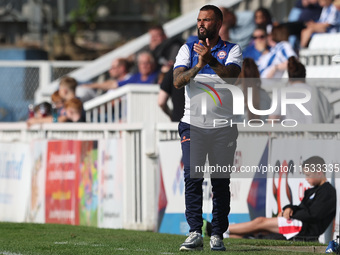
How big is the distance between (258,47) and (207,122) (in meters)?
8.29

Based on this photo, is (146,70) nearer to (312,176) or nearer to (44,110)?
(44,110)

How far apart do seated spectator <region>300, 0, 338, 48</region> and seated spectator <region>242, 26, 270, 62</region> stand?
69 cm

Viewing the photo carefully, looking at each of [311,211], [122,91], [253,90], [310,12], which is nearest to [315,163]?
[311,211]

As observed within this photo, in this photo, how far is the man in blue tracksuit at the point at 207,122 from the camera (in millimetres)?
9359

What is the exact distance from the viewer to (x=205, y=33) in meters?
9.32

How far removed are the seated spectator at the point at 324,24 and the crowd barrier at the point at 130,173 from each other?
17.2 ft

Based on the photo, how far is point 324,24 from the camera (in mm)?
17609

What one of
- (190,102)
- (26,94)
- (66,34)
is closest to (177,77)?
(190,102)

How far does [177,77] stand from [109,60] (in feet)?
39.9

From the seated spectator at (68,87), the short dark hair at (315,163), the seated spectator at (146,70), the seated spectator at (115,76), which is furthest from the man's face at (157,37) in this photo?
the short dark hair at (315,163)

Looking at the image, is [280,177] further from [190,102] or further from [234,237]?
[190,102]

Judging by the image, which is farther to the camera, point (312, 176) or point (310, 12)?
point (310, 12)

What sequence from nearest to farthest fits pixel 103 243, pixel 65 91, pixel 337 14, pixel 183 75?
pixel 183 75
pixel 103 243
pixel 65 91
pixel 337 14

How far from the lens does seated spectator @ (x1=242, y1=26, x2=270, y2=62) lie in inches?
691
